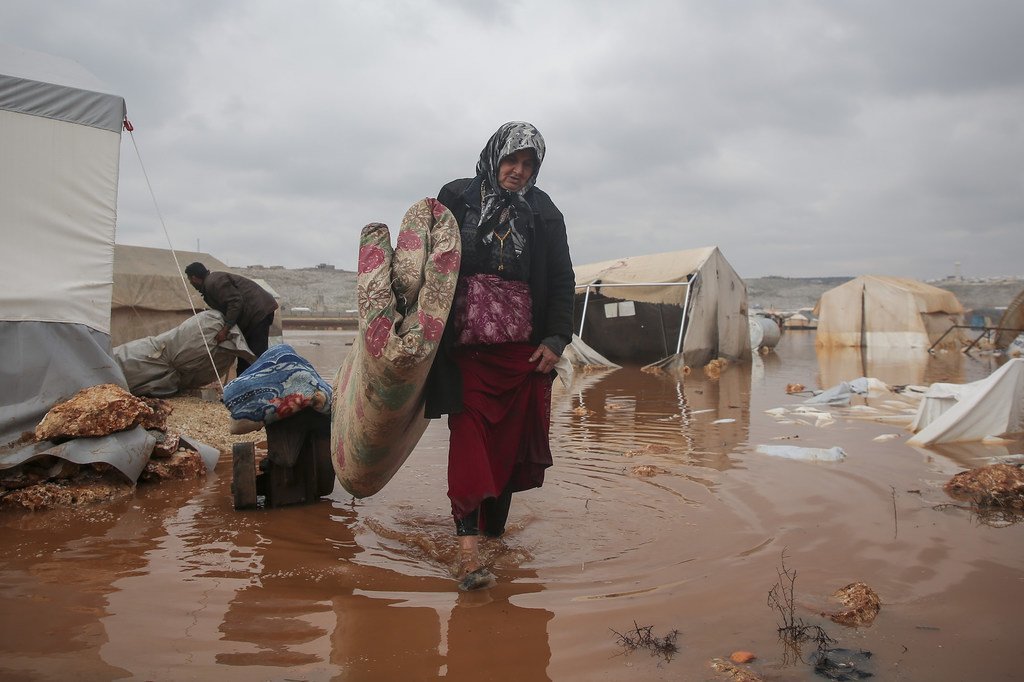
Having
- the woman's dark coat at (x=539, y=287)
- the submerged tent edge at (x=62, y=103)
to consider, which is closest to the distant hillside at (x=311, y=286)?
the submerged tent edge at (x=62, y=103)

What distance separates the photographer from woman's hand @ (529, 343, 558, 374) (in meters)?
3.00

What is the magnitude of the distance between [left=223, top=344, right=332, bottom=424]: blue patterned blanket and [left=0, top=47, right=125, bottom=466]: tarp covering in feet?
4.78

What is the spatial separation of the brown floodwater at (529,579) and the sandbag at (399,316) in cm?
→ 57

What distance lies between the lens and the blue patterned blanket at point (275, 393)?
11.6 feet

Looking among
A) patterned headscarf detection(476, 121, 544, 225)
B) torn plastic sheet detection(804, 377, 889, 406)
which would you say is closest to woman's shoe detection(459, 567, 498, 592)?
patterned headscarf detection(476, 121, 544, 225)

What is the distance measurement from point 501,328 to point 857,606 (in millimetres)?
1579

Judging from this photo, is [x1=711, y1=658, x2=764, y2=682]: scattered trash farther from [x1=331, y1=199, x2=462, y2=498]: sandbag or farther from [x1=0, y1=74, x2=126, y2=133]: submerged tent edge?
[x1=0, y1=74, x2=126, y2=133]: submerged tent edge

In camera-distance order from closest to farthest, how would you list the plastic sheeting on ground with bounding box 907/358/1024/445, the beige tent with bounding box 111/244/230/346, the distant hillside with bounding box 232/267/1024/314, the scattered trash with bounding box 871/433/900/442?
1. the plastic sheeting on ground with bounding box 907/358/1024/445
2. the scattered trash with bounding box 871/433/900/442
3. the beige tent with bounding box 111/244/230/346
4. the distant hillside with bounding box 232/267/1024/314

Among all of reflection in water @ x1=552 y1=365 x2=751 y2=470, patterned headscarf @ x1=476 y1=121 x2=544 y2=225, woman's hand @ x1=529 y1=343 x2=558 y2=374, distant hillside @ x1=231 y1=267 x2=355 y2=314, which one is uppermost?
distant hillside @ x1=231 y1=267 x2=355 y2=314

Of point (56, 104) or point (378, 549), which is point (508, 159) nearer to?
point (378, 549)

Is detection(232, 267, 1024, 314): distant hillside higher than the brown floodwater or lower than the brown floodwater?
higher

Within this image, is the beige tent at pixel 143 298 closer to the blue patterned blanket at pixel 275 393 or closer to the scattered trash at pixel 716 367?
the blue patterned blanket at pixel 275 393

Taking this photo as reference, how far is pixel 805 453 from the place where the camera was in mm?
4973

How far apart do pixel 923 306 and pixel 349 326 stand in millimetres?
26203
